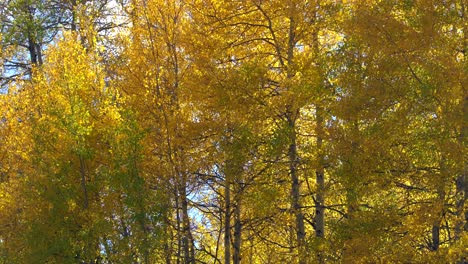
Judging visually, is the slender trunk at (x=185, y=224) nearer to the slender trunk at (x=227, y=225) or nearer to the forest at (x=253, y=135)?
the forest at (x=253, y=135)

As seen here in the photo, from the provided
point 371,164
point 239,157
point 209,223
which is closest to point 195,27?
point 239,157

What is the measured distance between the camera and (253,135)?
30.4 feet

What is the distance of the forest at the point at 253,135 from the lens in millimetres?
7773

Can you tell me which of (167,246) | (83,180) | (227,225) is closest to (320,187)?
(227,225)

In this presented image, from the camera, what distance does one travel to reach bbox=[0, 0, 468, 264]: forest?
7773 millimetres

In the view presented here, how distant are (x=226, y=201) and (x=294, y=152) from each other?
70.6 inches

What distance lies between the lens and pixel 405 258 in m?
7.86

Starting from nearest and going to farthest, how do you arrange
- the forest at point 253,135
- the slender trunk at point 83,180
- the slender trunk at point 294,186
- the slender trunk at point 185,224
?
the forest at point 253,135 < the slender trunk at point 294,186 < the slender trunk at point 185,224 < the slender trunk at point 83,180

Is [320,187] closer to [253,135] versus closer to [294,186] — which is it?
[294,186]

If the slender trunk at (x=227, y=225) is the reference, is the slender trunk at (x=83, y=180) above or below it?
above

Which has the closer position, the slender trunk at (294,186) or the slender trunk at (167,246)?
the slender trunk at (294,186)

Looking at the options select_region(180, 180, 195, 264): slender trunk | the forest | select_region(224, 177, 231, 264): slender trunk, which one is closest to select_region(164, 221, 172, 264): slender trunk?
the forest

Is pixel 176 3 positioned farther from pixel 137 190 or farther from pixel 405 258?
pixel 405 258

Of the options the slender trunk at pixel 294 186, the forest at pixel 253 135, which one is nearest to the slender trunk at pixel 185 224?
the forest at pixel 253 135
